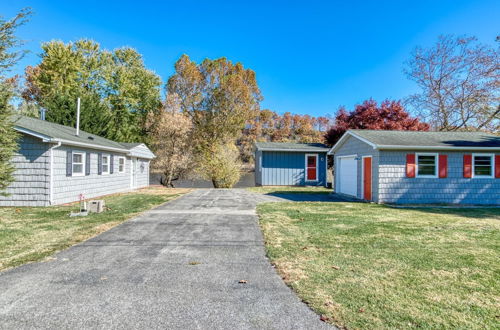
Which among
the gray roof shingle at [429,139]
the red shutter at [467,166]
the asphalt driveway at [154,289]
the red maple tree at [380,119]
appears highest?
the red maple tree at [380,119]

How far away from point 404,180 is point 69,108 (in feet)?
77.6

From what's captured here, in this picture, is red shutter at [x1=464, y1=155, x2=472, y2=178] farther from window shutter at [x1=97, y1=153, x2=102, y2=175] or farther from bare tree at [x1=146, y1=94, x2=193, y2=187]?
bare tree at [x1=146, y1=94, x2=193, y2=187]

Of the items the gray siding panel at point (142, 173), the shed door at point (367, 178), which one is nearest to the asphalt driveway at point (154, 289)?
the shed door at point (367, 178)

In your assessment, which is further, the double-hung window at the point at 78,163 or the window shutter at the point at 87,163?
the window shutter at the point at 87,163

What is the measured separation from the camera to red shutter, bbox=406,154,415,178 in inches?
454

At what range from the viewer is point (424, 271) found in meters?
3.86

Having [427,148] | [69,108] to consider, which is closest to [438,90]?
[427,148]

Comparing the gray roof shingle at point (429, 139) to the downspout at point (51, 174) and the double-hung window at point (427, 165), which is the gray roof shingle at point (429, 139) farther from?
the downspout at point (51, 174)

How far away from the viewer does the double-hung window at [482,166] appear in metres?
11.8

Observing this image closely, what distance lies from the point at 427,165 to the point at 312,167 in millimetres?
8553

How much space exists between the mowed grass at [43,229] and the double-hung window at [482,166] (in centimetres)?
1325

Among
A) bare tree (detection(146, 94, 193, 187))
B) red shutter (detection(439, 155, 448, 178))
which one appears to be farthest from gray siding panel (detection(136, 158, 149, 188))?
red shutter (detection(439, 155, 448, 178))

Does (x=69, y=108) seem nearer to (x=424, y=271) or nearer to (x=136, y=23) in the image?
(x=136, y=23)

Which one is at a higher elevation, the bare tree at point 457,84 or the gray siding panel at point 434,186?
the bare tree at point 457,84
